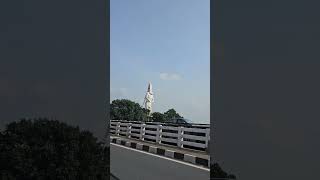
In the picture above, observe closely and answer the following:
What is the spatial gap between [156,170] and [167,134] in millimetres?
4331

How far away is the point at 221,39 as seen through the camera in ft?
19.3

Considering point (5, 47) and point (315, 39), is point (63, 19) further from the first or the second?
point (315, 39)

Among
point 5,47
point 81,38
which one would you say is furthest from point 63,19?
point 5,47

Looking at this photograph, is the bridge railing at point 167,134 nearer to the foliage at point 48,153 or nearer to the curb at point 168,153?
the curb at point 168,153

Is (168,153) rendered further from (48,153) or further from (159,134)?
(48,153)

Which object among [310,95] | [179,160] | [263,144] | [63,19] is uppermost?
[63,19]

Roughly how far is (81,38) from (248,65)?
81.9 inches

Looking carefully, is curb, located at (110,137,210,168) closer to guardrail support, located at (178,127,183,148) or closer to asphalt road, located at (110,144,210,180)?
asphalt road, located at (110,144,210,180)

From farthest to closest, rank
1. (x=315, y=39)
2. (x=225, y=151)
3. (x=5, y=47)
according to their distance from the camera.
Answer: (x=225, y=151) < (x=315, y=39) < (x=5, y=47)

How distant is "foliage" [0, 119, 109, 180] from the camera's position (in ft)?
14.4

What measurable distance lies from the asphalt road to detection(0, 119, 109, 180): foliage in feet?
8.08

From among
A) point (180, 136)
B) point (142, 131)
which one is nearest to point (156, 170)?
point (180, 136)

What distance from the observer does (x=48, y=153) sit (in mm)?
4430

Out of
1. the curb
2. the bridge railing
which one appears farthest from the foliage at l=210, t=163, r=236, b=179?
the bridge railing
